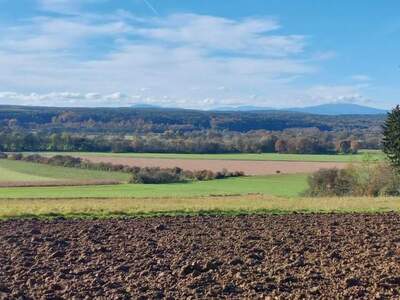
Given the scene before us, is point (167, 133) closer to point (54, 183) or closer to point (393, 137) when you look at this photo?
point (54, 183)

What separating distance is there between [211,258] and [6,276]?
501cm

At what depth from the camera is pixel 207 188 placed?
2506 inches

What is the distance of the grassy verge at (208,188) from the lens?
5625 centimetres

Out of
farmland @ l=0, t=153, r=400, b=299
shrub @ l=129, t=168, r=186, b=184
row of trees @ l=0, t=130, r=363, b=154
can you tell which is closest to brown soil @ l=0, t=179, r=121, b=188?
shrub @ l=129, t=168, r=186, b=184

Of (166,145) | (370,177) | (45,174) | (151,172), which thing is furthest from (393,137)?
(166,145)

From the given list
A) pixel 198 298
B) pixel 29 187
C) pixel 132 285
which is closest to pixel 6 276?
pixel 132 285

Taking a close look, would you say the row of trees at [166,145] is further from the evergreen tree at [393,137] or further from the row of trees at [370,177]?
the row of trees at [370,177]

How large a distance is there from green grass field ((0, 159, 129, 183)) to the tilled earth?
4864 centimetres

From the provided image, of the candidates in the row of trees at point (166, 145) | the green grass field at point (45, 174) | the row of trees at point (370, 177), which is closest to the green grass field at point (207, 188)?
the row of trees at point (370, 177)

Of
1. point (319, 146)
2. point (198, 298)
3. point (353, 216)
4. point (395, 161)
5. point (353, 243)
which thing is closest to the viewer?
point (198, 298)

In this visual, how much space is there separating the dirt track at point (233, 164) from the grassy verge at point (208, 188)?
164 inches

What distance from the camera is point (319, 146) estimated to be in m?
107

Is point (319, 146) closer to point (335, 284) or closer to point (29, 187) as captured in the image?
point (29, 187)

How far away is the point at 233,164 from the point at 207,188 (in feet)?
71.0
